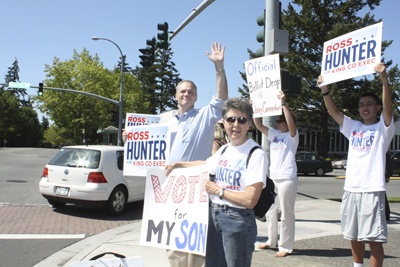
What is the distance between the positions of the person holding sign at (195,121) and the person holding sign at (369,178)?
1453 mm

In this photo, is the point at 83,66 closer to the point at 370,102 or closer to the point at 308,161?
the point at 308,161

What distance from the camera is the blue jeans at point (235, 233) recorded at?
130 inches

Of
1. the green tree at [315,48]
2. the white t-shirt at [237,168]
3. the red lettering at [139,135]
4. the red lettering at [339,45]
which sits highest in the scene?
the green tree at [315,48]

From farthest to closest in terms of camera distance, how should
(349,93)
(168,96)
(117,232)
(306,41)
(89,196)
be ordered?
(168,96) → (306,41) → (349,93) → (89,196) → (117,232)

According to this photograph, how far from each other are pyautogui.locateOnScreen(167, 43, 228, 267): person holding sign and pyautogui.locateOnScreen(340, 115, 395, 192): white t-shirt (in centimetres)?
144

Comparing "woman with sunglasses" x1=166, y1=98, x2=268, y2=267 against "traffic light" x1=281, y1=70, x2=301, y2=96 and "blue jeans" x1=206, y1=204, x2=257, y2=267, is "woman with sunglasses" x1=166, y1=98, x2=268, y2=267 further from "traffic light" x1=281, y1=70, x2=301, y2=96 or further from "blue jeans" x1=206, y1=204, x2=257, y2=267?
"traffic light" x1=281, y1=70, x2=301, y2=96

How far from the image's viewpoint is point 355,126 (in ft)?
14.9

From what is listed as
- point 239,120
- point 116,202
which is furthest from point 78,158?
point 239,120

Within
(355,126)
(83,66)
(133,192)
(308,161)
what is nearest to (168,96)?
(83,66)

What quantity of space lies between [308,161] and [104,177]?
18655 mm

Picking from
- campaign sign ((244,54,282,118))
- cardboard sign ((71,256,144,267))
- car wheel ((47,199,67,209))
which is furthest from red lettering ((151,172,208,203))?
car wheel ((47,199,67,209))

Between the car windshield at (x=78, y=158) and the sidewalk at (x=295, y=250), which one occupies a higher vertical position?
the car windshield at (x=78, y=158)

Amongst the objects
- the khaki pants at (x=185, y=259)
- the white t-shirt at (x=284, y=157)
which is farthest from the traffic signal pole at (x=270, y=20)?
the khaki pants at (x=185, y=259)

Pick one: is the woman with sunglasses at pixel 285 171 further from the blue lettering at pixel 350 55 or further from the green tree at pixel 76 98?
the green tree at pixel 76 98
